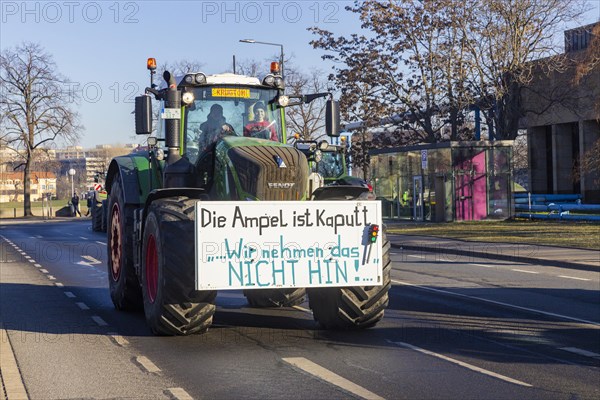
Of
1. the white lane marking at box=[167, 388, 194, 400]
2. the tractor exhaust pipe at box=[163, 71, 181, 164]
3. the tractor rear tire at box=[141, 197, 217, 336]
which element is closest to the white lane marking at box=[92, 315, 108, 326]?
the tractor rear tire at box=[141, 197, 217, 336]

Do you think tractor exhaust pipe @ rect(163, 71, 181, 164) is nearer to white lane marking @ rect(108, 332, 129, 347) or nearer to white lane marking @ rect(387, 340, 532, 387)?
white lane marking @ rect(108, 332, 129, 347)

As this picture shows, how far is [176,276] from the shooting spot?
30.6 feet

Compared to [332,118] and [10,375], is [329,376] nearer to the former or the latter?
[10,375]

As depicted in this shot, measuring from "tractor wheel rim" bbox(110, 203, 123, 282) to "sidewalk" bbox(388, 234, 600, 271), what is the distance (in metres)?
10.8

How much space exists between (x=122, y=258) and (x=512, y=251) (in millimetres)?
13941

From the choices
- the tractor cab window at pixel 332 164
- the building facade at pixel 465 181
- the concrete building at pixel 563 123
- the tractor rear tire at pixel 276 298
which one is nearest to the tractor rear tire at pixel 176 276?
the tractor rear tire at pixel 276 298

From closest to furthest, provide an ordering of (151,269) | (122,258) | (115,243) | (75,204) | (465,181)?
(151,269), (122,258), (115,243), (465,181), (75,204)

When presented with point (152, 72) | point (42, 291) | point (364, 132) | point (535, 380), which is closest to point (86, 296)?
point (42, 291)

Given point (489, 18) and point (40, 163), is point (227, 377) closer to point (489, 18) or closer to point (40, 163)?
point (489, 18)

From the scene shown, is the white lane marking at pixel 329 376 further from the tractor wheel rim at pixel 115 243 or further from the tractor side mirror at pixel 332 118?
the tractor wheel rim at pixel 115 243

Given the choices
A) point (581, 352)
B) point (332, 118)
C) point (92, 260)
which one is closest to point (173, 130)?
point (332, 118)

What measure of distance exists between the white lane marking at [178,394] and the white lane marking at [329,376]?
120 cm

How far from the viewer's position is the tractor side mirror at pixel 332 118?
1126 cm

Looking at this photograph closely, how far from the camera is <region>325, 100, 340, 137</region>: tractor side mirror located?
1126 centimetres
